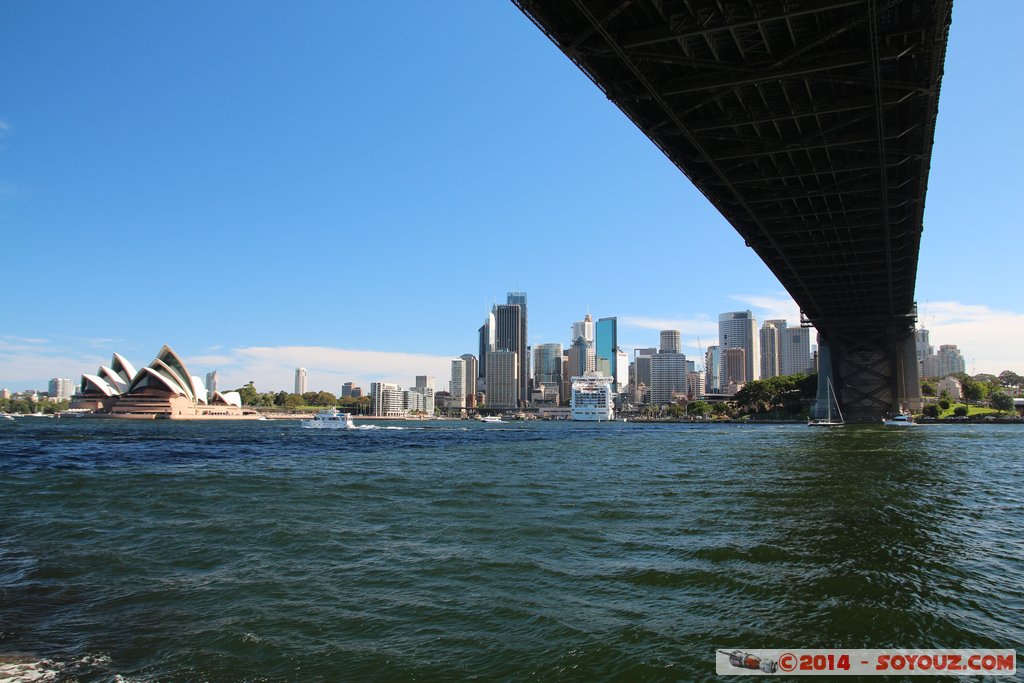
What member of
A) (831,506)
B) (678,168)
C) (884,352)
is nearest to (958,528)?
(831,506)

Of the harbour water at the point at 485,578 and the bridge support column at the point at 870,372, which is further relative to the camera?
the bridge support column at the point at 870,372

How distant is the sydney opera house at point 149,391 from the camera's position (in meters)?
130

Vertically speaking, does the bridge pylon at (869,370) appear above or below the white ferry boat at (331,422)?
above

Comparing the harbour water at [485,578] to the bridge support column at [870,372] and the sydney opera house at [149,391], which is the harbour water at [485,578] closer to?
the bridge support column at [870,372]

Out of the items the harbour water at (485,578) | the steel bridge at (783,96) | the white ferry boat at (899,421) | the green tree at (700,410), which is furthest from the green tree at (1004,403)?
the harbour water at (485,578)

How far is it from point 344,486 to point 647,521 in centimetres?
1096

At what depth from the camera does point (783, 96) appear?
25750mm

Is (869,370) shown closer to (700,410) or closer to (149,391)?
(700,410)

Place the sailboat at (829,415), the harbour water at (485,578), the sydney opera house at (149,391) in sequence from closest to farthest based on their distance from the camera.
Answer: the harbour water at (485,578) → the sailboat at (829,415) → the sydney opera house at (149,391)

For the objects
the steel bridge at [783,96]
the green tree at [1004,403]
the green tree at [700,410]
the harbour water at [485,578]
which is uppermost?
the steel bridge at [783,96]

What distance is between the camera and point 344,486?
69.2 feet

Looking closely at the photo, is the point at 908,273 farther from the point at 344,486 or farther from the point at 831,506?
the point at 344,486

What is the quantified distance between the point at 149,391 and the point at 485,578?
143 metres

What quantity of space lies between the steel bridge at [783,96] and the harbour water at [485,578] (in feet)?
45.4
